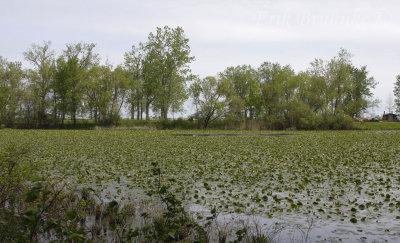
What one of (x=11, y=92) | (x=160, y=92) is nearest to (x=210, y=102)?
(x=160, y=92)

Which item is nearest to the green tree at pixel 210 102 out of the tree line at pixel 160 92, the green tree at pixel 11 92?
the tree line at pixel 160 92

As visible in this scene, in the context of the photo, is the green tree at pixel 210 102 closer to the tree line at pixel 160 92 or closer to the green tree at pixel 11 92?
the tree line at pixel 160 92

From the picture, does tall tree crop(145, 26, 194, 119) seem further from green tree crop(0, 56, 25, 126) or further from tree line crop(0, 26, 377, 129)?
green tree crop(0, 56, 25, 126)

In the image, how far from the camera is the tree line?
48062mm

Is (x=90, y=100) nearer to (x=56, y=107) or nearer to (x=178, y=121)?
(x=56, y=107)

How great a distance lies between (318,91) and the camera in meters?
51.2

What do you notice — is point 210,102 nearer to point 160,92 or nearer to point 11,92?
point 160,92

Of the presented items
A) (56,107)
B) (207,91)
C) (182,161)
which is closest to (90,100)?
(56,107)

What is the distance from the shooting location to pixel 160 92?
166 ft

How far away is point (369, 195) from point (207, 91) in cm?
4038

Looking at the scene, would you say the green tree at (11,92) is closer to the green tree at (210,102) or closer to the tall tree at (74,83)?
the tall tree at (74,83)

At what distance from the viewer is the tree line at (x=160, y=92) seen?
48062 mm

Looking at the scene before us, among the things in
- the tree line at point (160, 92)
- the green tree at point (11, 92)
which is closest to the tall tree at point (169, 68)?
the tree line at point (160, 92)

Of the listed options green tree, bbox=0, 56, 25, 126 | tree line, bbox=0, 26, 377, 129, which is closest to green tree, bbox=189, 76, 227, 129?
tree line, bbox=0, 26, 377, 129
